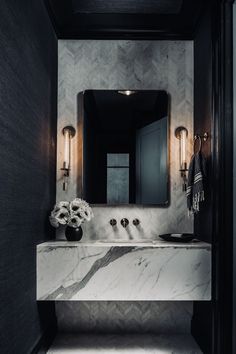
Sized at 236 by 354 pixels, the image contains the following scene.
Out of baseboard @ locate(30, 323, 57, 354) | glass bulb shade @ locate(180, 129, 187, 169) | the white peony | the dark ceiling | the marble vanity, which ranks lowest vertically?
baseboard @ locate(30, 323, 57, 354)

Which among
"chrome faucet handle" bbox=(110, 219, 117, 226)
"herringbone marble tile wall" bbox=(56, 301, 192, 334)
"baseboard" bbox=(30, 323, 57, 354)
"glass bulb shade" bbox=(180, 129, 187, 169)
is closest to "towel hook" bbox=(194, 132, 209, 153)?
"glass bulb shade" bbox=(180, 129, 187, 169)

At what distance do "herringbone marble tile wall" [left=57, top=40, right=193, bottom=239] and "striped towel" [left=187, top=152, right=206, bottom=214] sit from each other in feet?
0.89

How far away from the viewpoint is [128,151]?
288 cm

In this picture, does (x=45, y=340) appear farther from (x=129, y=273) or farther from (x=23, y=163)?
(x=23, y=163)

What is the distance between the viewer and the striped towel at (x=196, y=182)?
98.1 inches

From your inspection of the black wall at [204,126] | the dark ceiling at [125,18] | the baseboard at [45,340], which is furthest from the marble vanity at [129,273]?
the dark ceiling at [125,18]

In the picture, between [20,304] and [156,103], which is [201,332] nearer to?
[20,304]

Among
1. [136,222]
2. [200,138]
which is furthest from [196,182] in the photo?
[136,222]

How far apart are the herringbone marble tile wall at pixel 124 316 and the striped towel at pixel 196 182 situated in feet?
2.76

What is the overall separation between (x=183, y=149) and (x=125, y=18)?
3.73 ft

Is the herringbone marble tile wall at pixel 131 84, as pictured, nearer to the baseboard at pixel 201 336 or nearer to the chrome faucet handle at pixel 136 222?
the chrome faucet handle at pixel 136 222

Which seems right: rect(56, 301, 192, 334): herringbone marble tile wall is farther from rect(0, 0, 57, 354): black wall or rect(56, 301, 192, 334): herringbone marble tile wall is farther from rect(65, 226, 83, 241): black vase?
rect(65, 226, 83, 241): black vase

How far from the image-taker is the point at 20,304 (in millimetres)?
1948

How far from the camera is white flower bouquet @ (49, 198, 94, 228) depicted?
8.41ft
